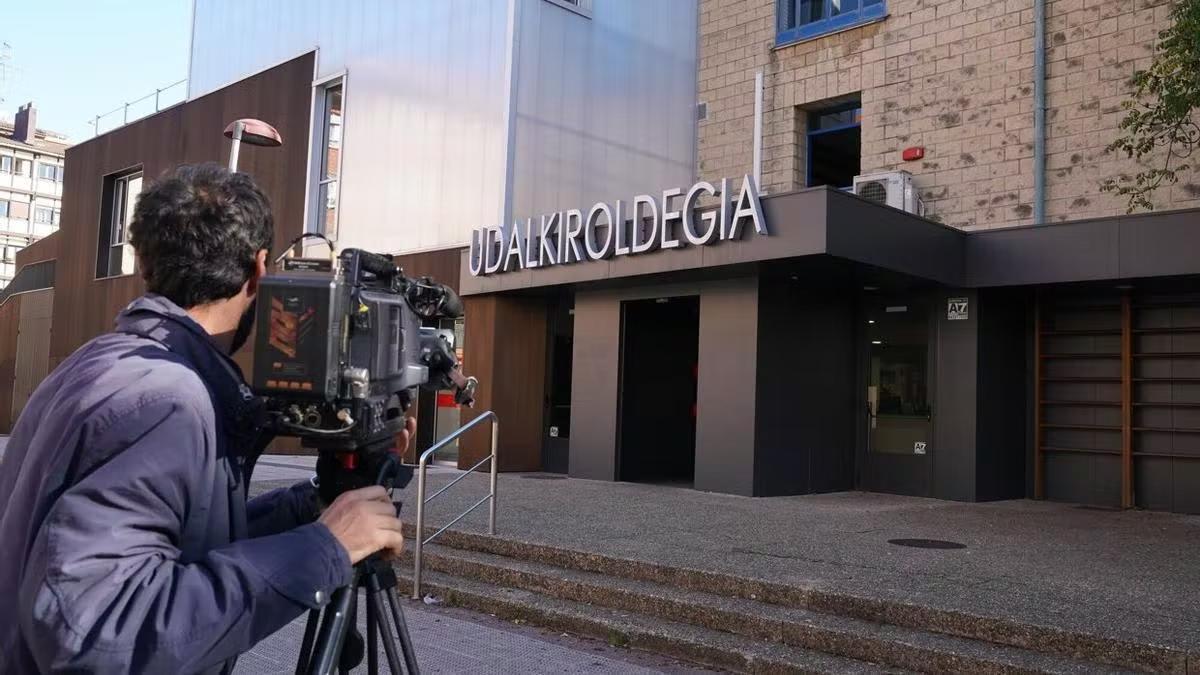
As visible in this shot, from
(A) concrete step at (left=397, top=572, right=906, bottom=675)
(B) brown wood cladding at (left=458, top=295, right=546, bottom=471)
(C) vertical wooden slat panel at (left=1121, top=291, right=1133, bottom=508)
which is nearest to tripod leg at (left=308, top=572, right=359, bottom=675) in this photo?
(A) concrete step at (left=397, top=572, right=906, bottom=675)

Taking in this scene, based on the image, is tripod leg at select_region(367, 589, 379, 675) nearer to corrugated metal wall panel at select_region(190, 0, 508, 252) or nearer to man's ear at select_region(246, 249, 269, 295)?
man's ear at select_region(246, 249, 269, 295)

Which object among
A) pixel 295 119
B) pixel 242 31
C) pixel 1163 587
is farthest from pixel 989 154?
pixel 242 31

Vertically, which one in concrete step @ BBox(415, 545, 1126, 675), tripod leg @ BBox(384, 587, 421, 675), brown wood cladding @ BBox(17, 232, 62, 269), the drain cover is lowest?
concrete step @ BBox(415, 545, 1126, 675)

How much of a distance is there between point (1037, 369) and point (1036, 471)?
120cm

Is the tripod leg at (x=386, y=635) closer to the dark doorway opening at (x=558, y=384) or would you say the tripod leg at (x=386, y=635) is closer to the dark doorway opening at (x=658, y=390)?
the dark doorway opening at (x=658, y=390)

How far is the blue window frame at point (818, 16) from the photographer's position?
12.8 m

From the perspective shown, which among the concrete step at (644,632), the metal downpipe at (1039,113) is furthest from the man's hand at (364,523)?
the metal downpipe at (1039,113)

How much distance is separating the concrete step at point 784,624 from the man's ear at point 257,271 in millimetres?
4139

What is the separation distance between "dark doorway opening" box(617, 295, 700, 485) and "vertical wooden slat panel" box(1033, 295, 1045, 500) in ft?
13.2

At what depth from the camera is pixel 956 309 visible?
10734mm

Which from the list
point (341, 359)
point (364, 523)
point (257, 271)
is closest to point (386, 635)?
point (364, 523)

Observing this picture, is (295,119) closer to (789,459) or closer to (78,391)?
(789,459)

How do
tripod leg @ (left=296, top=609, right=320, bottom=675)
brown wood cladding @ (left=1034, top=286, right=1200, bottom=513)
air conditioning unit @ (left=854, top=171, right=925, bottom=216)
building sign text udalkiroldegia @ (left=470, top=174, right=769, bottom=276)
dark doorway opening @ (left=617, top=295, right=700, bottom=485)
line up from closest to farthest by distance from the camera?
tripod leg @ (left=296, top=609, right=320, bottom=675) < building sign text udalkiroldegia @ (left=470, top=174, right=769, bottom=276) < brown wood cladding @ (left=1034, top=286, right=1200, bottom=513) < air conditioning unit @ (left=854, top=171, right=925, bottom=216) < dark doorway opening @ (left=617, top=295, right=700, bottom=485)

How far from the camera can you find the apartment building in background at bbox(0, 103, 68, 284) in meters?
73.6
